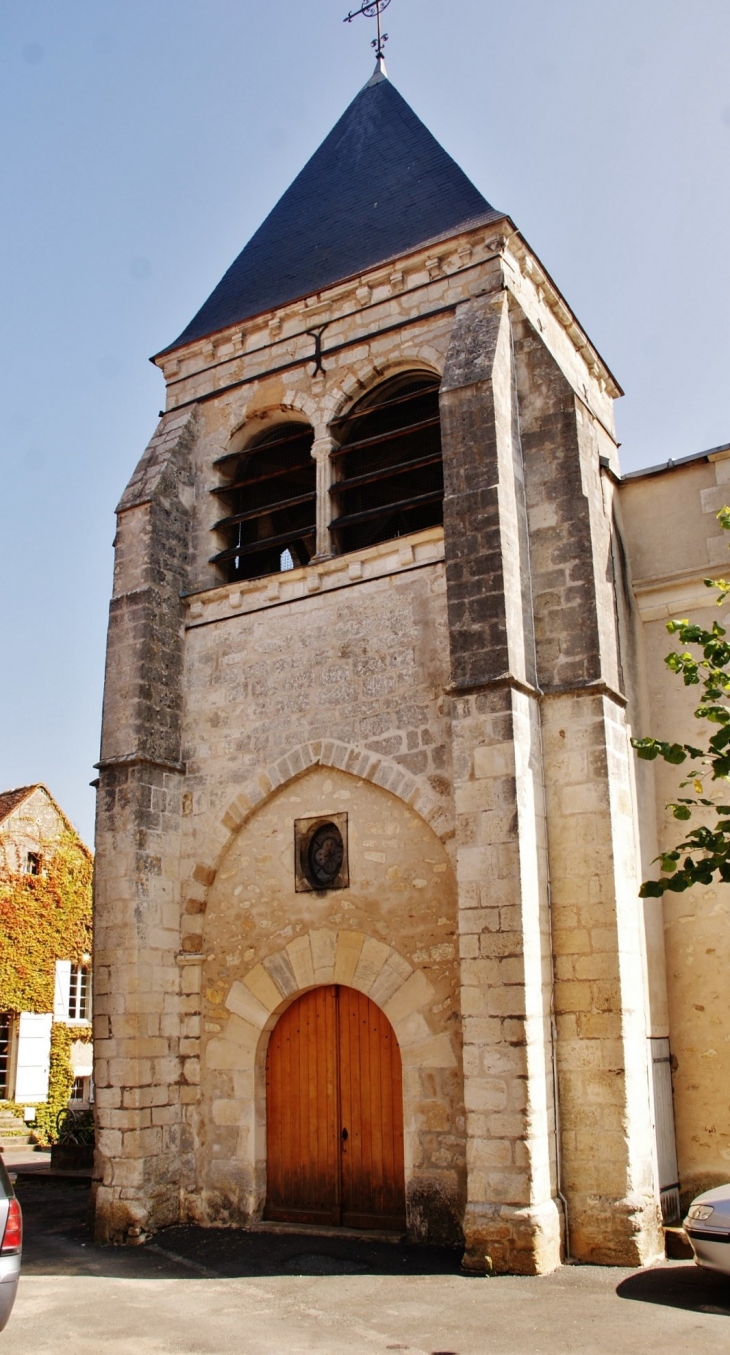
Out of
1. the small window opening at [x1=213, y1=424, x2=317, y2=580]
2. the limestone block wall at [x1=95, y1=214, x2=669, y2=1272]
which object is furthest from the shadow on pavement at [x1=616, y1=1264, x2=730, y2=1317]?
the small window opening at [x1=213, y1=424, x2=317, y2=580]

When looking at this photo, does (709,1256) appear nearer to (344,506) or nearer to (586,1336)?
(586,1336)

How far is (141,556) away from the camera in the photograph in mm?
9312

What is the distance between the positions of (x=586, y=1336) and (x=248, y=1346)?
1612 mm

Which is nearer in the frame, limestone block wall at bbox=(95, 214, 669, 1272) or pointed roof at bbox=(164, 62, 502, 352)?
limestone block wall at bbox=(95, 214, 669, 1272)

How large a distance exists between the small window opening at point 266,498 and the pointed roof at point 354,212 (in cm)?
127

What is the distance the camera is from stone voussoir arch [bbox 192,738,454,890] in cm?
759

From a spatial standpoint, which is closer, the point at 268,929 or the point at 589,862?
the point at 589,862

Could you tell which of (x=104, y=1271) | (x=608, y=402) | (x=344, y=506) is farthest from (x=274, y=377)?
(x=104, y=1271)

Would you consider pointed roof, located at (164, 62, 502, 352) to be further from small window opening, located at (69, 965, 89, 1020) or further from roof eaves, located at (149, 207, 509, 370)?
small window opening, located at (69, 965, 89, 1020)

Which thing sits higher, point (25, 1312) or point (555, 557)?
point (555, 557)

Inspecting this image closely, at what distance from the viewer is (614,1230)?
21.0ft

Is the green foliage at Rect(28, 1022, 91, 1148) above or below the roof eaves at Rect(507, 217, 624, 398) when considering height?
below

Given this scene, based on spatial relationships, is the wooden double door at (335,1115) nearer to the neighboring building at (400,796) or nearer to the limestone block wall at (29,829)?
the neighboring building at (400,796)

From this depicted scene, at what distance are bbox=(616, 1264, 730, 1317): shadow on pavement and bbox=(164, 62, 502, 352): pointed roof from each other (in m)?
7.59
